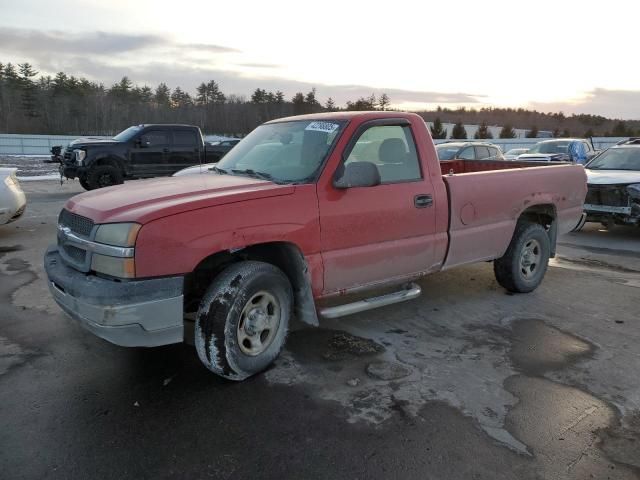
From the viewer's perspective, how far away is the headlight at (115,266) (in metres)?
3.22

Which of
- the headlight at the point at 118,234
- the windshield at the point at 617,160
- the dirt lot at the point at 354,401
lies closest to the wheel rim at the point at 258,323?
the dirt lot at the point at 354,401

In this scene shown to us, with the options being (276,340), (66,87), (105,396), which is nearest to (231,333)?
(276,340)

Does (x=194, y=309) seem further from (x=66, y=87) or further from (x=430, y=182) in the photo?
(x=66, y=87)

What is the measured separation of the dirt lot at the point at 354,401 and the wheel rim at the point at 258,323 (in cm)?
24

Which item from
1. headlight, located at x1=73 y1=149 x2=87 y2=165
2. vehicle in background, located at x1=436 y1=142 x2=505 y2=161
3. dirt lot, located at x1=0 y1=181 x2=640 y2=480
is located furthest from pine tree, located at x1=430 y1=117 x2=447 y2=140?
dirt lot, located at x1=0 y1=181 x2=640 y2=480

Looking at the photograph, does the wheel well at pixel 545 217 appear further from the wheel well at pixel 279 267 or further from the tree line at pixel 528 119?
the tree line at pixel 528 119

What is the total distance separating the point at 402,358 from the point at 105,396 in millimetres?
2233

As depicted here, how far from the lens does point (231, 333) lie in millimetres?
3590

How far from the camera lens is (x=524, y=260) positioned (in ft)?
19.8

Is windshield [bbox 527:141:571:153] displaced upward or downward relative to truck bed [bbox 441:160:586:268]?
upward

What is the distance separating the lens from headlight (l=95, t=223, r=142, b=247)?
321 centimetres

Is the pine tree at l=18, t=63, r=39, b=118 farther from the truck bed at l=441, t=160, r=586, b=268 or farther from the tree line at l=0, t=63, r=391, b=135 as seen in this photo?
the truck bed at l=441, t=160, r=586, b=268

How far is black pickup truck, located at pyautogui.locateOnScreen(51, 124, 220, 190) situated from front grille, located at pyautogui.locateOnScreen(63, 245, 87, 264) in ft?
36.7

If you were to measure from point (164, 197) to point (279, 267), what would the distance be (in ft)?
3.43
